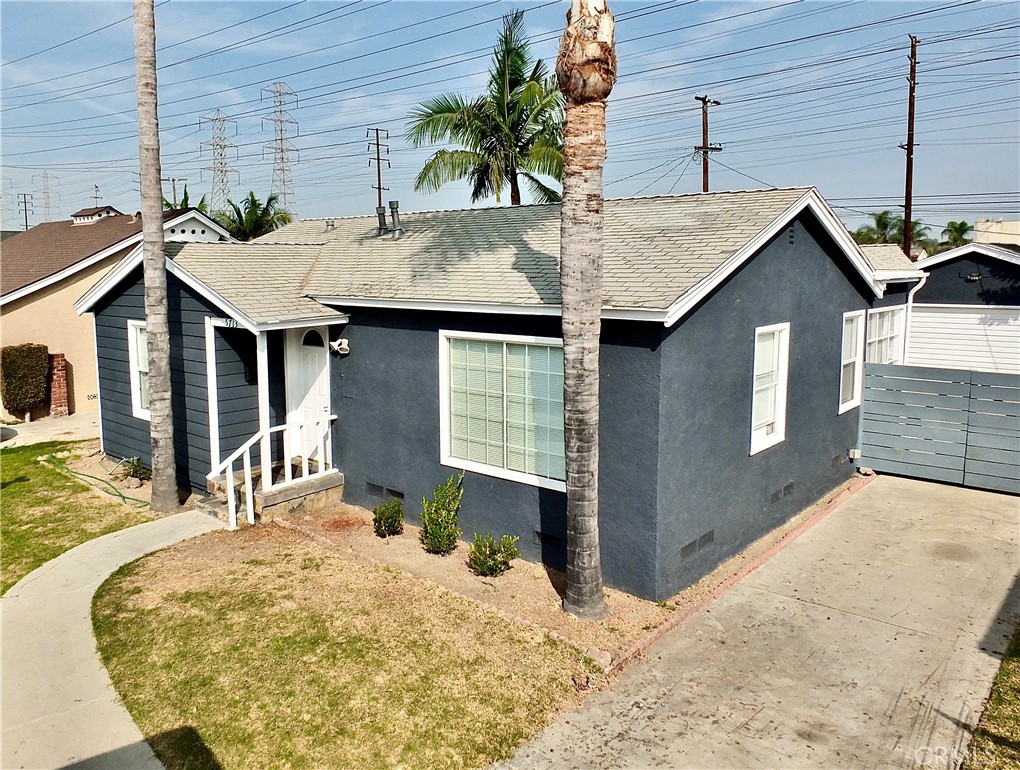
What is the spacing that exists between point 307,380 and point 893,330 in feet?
34.5

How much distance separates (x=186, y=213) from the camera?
771 inches

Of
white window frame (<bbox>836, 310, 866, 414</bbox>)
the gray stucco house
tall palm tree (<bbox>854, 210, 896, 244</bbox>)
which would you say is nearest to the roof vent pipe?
the gray stucco house

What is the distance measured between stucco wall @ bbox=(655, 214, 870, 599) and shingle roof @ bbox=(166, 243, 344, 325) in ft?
17.1

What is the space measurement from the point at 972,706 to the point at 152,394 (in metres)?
10.2

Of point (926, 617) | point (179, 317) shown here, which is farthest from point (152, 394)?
point (926, 617)

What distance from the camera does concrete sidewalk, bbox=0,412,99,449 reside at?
→ 50.9 feet

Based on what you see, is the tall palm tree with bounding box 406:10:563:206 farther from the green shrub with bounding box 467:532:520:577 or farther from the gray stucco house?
the green shrub with bounding box 467:532:520:577

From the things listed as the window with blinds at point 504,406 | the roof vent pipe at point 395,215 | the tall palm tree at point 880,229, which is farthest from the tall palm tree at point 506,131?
the tall palm tree at point 880,229

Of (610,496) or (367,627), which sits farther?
(610,496)

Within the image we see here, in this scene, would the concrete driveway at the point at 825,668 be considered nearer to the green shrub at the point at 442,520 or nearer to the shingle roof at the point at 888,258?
the green shrub at the point at 442,520

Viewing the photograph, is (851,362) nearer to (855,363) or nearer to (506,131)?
(855,363)

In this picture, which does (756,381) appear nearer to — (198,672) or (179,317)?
(198,672)

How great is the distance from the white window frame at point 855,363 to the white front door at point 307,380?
781 centimetres

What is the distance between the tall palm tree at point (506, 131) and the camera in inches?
760
